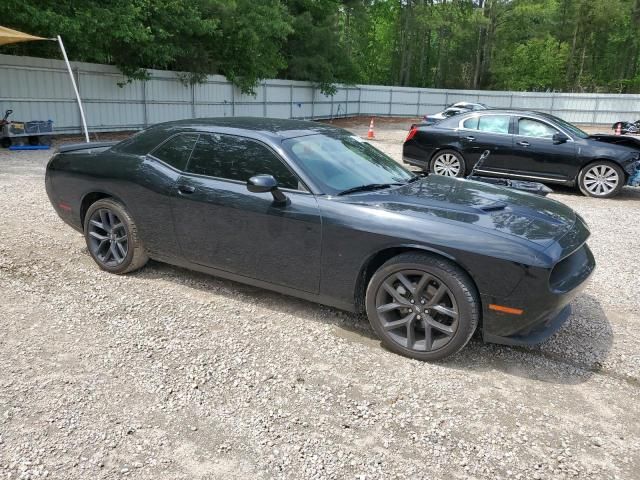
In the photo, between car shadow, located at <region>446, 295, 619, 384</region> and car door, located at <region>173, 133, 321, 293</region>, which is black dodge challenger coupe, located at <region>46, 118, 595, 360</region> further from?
car shadow, located at <region>446, 295, 619, 384</region>

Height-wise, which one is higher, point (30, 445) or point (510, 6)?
Result: point (510, 6)

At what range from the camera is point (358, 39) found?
40.6 m

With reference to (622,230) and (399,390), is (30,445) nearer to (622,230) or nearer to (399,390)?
(399,390)

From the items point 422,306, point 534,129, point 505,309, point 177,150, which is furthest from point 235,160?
point 534,129

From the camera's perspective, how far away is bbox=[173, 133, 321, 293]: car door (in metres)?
3.76

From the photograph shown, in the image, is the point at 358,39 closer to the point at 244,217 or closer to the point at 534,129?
the point at 534,129

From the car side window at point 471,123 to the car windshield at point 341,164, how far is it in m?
6.27

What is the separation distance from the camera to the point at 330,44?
94.1 feet

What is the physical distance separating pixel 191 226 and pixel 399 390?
7.09 feet

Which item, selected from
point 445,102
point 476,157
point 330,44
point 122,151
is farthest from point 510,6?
point 122,151

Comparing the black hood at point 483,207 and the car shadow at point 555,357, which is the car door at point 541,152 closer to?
the black hood at point 483,207

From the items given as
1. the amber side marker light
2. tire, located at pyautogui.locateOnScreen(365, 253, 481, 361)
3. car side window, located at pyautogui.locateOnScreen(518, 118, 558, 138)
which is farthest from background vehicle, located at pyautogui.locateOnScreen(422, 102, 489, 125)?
the amber side marker light

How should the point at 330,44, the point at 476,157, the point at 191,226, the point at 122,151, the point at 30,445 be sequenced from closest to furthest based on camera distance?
1. the point at 30,445
2. the point at 191,226
3. the point at 122,151
4. the point at 476,157
5. the point at 330,44

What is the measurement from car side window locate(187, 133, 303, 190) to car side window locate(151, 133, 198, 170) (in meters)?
0.07
